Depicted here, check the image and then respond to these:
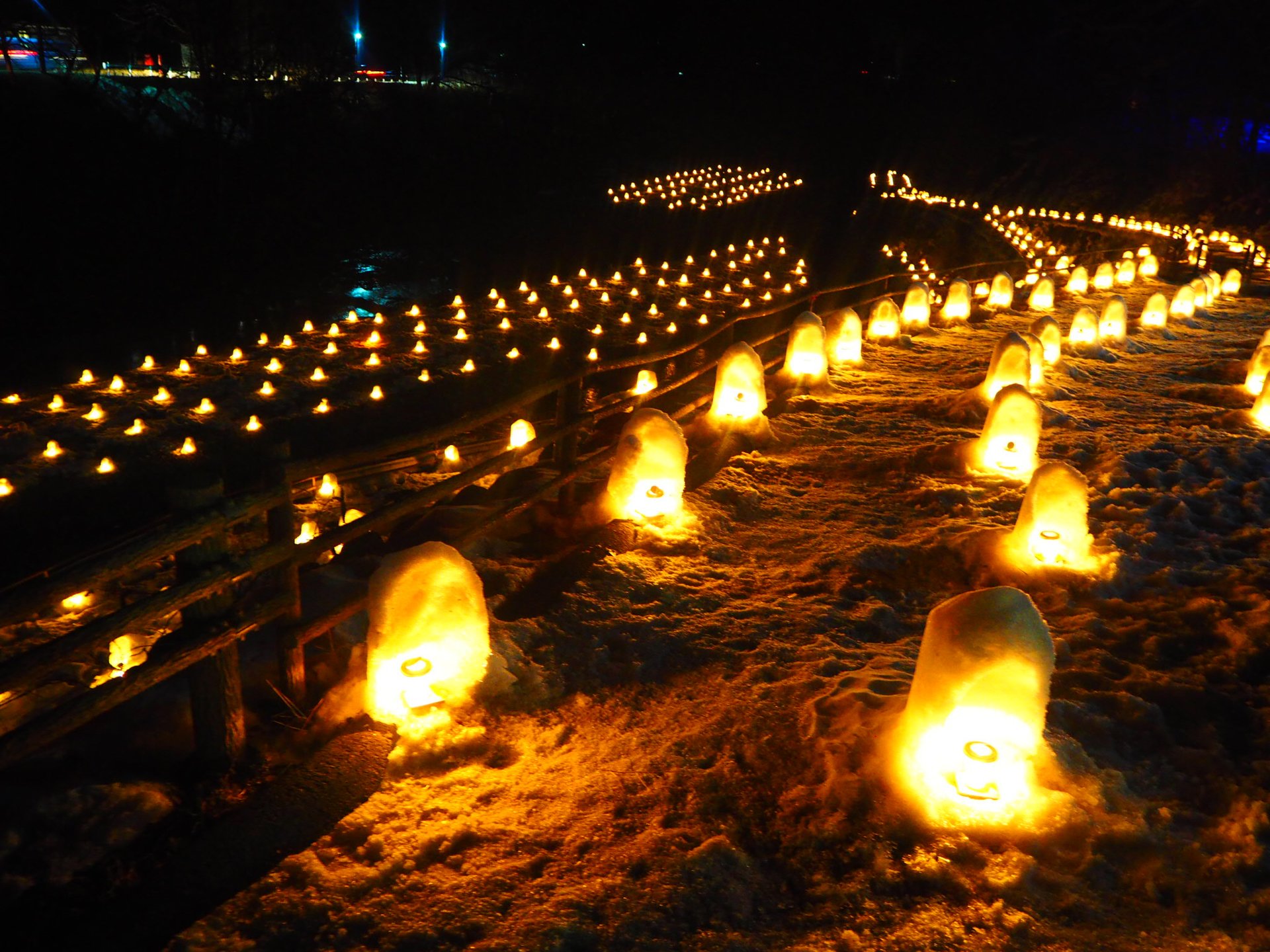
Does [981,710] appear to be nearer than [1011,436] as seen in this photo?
Yes

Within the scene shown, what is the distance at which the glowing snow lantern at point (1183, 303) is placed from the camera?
13914 millimetres

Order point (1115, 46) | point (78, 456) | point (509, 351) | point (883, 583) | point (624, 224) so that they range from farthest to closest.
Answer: point (1115, 46)
point (624, 224)
point (509, 351)
point (78, 456)
point (883, 583)

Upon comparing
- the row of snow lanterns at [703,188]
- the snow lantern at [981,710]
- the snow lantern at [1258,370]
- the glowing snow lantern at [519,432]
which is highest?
the row of snow lanterns at [703,188]

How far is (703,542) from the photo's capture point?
225 inches

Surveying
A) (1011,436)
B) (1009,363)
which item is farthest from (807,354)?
(1011,436)

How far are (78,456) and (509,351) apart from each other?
6.37 m

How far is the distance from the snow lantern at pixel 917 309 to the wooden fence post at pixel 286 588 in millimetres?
10636

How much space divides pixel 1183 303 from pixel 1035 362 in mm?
7027

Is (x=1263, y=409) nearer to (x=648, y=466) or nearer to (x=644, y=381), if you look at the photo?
(x=644, y=381)

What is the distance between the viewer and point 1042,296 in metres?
14.3

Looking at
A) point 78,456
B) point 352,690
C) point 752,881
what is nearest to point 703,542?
point 352,690

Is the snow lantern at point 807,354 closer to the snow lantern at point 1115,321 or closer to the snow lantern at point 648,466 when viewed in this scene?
the snow lantern at point 648,466

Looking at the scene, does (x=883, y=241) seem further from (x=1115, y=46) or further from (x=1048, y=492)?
(x=1048, y=492)

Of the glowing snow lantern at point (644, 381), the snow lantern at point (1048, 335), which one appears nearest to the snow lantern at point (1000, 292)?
the snow lantern at point (1048, 335)
